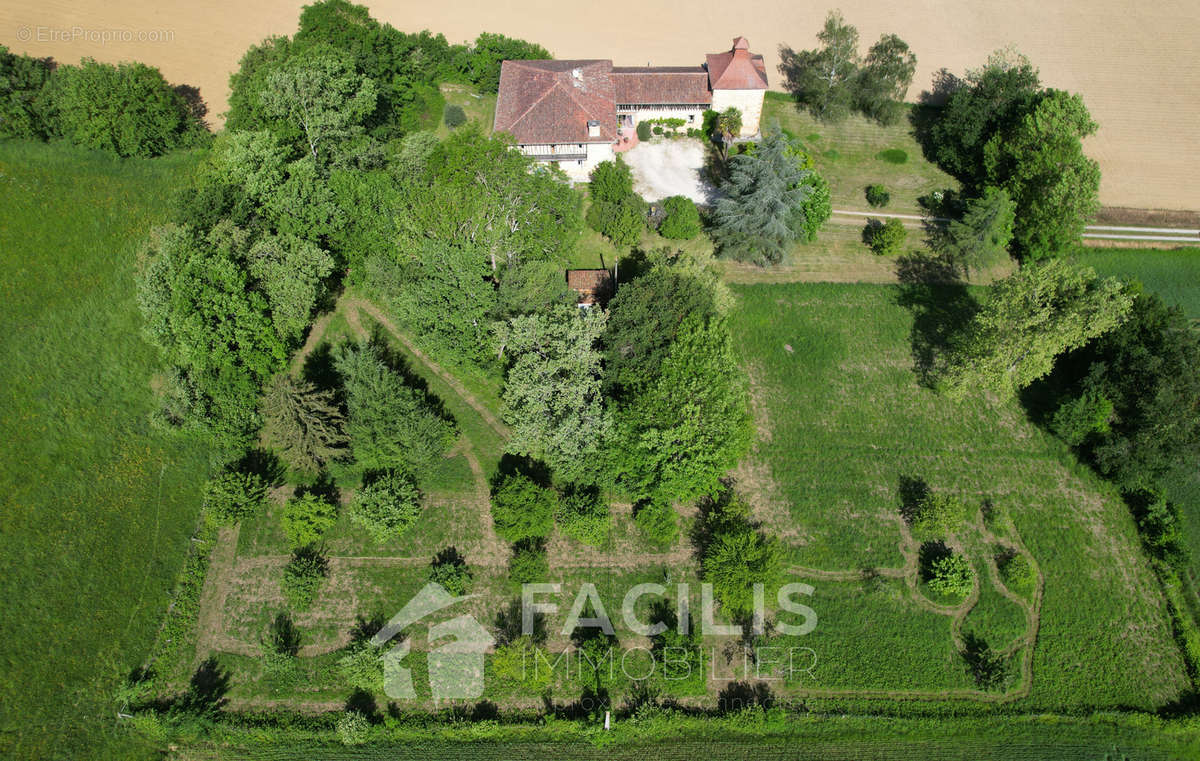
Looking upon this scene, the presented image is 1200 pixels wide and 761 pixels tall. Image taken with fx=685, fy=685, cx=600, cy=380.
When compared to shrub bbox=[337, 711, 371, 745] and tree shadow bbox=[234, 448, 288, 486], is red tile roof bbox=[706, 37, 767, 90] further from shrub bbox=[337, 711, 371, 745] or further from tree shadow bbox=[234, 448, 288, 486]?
shrub bbox=[337, 711, 371, 745]

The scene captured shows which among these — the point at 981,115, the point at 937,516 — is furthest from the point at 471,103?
the point at 937,516

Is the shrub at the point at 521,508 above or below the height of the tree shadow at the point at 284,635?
above

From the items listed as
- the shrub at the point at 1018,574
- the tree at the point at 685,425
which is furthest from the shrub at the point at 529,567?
the shrub at the point at 1018,574

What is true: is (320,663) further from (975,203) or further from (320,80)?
(975,203)

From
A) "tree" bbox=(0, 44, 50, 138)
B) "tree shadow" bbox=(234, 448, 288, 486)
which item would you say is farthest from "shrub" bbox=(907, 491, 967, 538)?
"tree" bbox=(0, 44, 50, 138)

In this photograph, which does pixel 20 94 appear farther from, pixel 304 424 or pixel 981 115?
pixel 981 115

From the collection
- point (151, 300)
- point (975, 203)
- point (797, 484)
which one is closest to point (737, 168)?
point (975, 203)

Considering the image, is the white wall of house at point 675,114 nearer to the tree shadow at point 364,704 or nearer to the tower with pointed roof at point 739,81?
the tower with pointed roof at point 739,81
